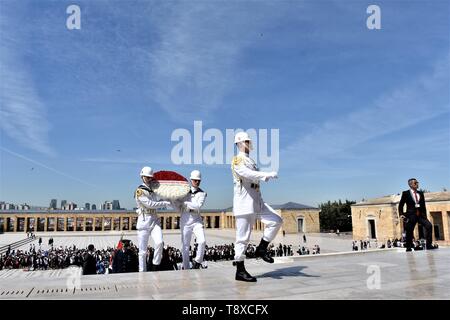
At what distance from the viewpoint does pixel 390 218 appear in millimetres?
47906

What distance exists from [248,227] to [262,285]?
109 cm

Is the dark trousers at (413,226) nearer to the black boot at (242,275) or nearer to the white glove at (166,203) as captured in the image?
the black boot at (242,275)

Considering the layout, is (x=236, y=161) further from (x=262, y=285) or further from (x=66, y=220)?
(x=66, y=220)

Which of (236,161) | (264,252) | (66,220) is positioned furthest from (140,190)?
(66,220)

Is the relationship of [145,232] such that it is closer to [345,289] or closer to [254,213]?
[254,213]

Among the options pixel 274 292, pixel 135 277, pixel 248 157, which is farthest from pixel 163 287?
pixel 248 157

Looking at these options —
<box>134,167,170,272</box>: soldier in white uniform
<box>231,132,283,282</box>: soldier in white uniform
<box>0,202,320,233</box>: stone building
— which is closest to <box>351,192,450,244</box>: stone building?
<box>0,202,320,233</box>: stone building

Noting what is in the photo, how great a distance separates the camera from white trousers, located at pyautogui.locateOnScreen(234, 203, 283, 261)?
20.4 ft

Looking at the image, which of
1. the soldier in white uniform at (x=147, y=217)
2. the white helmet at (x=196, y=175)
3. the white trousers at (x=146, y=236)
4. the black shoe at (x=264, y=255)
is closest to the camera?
the black shoe at (x=264, y=255)

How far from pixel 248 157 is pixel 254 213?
107cm

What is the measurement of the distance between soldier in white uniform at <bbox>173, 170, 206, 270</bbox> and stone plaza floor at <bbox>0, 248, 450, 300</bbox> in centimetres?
215

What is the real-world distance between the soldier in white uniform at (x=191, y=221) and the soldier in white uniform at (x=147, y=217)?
2.25ft

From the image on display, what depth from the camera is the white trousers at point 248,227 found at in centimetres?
621

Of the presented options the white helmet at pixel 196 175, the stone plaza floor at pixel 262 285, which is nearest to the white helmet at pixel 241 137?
the stone plaza floor at pixel 262 285
